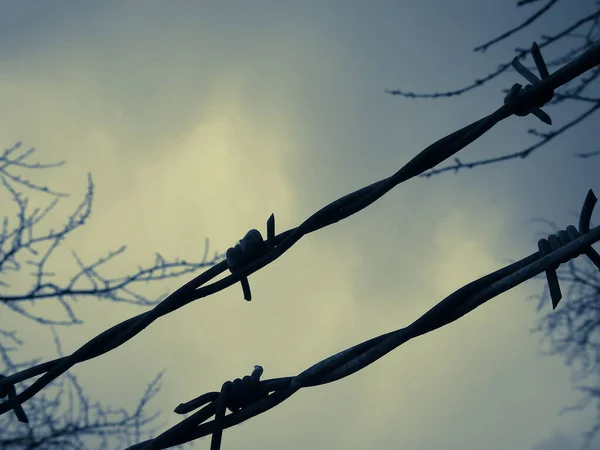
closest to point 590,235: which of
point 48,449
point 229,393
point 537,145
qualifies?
point 229,393

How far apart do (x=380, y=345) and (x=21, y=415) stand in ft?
3.62

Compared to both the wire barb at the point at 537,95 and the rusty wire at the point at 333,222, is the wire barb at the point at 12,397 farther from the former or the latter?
the wire barb at the point at 537,95

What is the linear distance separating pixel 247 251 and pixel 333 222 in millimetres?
230

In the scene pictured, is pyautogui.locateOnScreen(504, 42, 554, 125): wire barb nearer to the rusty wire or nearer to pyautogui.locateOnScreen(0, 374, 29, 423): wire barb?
the rusty wire

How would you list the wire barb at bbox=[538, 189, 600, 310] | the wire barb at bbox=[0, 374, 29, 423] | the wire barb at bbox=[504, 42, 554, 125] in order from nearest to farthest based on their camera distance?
the wire barb at bbox=[538, 189, 600, 310]
the wire barb at bbox=[504, 42, 554, 125]
the wire barb at bbox=[0, 374, 29, 423]

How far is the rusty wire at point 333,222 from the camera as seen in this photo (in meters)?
1.36

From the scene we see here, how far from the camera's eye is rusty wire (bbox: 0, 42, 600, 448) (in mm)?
1359

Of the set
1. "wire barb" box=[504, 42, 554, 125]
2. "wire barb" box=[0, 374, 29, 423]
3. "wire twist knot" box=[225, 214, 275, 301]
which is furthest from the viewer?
"wire barb" box=[0, 374, 29, 423]

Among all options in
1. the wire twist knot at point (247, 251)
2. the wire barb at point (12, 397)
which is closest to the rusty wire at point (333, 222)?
the wire twist knot at point (247, 251)

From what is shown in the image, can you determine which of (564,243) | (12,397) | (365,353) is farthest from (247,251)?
(12,397)

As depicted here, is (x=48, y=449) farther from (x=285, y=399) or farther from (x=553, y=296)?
(x=553, y=296)

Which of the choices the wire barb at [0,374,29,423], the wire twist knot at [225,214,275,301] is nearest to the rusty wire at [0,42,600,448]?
the wire twist knot at [225,214,275,301]

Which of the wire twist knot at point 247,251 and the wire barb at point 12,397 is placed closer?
the wire twist knot at point 247,251

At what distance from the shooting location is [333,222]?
156 cm
